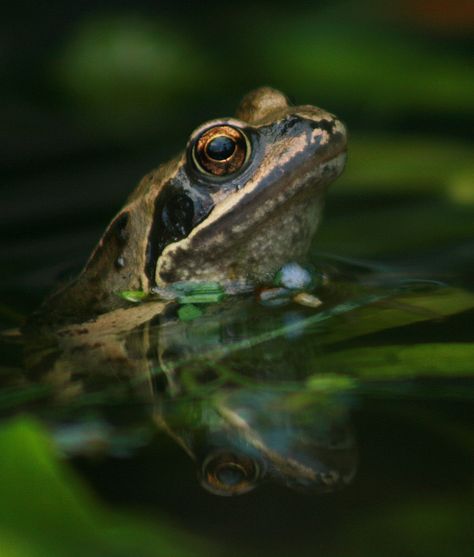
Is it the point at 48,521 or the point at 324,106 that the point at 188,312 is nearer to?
the point at 48,521

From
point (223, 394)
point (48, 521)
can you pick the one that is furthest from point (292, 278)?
point (48, 521)

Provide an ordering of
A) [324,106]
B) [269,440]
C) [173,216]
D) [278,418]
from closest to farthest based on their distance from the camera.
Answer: [269,440] < [278,418] < [173,216] < [324,106]

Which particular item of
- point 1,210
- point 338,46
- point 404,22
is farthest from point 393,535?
point 404,22

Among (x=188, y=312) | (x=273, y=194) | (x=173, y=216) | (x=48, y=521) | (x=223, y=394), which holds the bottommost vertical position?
(x=188, y=312)

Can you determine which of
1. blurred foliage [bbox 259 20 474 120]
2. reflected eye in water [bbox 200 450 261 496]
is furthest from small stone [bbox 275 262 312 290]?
blurred foliage [bbox 259 20 474 120]

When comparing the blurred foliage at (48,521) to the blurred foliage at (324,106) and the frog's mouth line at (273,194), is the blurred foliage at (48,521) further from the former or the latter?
the frog's mouth line at (273,194)

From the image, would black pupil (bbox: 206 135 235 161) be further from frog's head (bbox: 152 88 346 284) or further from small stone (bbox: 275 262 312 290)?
small stone (bbox: 275 262 312 290)
